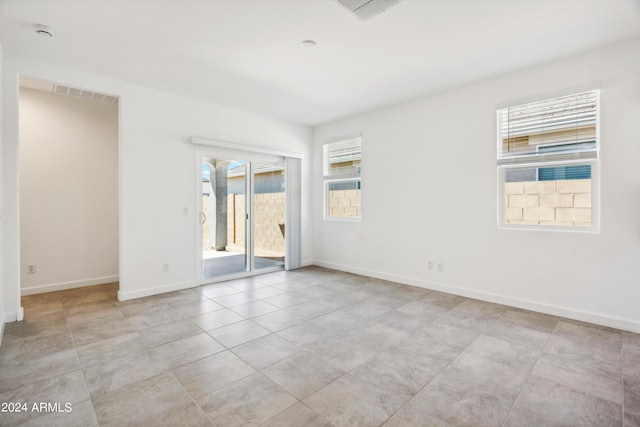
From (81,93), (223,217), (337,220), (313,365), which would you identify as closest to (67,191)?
(81,93)

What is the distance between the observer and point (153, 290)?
13.5ft

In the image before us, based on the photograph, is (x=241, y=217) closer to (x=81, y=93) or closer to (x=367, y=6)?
(x=81, y=93)

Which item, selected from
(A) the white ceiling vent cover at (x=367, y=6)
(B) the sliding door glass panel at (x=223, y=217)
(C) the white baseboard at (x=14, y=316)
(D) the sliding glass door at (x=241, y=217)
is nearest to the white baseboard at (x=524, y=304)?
(D) the sliding glass door at (x=241, y=217)

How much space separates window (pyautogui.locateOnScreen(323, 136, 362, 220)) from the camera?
17.8 ft

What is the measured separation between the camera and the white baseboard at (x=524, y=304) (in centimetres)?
299

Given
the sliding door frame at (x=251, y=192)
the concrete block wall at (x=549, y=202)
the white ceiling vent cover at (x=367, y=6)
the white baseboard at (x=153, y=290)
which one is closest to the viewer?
the white ceiling vent cover at (x=367, y=6)

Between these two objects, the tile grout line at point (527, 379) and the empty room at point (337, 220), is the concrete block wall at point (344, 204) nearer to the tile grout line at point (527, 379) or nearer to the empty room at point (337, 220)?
the empty room at point (337, 220)

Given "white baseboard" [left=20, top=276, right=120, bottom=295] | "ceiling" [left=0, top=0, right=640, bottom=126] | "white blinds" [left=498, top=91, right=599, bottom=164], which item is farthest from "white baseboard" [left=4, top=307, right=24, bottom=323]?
"white blinds" [left=498, top=91, right=599, bottom=164]

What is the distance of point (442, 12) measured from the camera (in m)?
2.48

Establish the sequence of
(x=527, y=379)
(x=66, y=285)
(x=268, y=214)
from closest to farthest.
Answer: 1. (x=527, y=379)
2. (x=66, y=285)
3. (x=268, y=214)

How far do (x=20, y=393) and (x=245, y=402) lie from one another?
1474 mm

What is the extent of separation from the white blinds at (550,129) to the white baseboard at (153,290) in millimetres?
4513

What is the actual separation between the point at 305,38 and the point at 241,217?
3.10m

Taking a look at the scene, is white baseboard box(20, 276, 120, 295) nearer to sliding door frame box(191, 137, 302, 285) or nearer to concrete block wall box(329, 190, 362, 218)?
sliding door frame box(191, 137, 302, 285)
